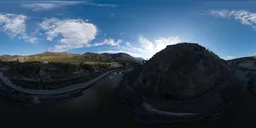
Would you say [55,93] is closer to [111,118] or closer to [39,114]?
[39,114]

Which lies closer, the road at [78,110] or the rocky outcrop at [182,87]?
the road at [78,110]

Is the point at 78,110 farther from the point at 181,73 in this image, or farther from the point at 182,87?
the point at 181,73

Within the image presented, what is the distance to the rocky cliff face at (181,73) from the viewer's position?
11281cm

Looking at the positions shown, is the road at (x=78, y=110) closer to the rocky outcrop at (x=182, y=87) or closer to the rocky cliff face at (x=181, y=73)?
the rocky outcrop at (x=182, y=87)

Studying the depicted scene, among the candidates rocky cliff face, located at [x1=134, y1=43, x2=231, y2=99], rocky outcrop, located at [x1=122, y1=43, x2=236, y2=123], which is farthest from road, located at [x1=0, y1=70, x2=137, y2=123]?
rocky cliff face, located at [x1=134, y1=43, x2=231, y2=99]

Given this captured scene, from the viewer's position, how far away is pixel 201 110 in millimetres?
94688

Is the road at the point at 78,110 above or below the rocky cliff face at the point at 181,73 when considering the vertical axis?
below

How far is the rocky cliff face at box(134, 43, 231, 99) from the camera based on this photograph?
113 meters

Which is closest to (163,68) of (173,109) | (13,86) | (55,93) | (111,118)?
(173,109)

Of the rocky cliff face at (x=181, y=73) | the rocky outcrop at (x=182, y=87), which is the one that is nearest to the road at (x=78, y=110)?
the rocky outcrop at (x=182, y=87)

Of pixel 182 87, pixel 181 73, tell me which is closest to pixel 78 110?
pixel 182 87

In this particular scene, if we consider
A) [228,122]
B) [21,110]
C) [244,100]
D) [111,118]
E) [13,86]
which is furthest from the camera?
[13,86]

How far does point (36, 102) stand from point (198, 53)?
2654 inches

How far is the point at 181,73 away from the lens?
386ft
